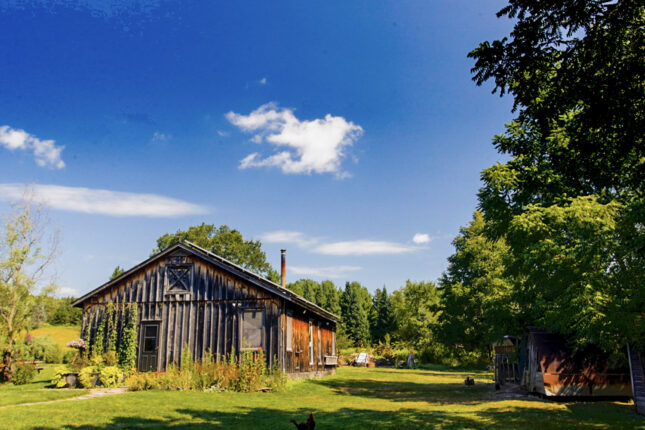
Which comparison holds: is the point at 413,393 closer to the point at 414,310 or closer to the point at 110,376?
the point at 110,376

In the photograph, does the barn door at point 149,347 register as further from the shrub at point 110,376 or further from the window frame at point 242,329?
the window frame at point 242,329

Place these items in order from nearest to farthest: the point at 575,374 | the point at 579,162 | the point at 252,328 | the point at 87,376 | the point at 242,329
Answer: the point at 579,162
the point at 575,374
the point at 87,376
the point at 242,329
the point at 252,328

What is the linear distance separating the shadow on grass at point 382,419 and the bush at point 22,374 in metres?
12.3

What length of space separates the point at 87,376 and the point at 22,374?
152 inches

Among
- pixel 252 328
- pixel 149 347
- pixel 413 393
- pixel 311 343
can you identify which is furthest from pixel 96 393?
pixel 413 393

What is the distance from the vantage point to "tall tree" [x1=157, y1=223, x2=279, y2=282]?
6272 centimetres

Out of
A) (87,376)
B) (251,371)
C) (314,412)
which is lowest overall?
(314,412)

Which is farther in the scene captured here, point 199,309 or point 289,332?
point 289,332

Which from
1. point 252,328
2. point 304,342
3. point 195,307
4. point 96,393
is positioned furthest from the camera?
point 304,342

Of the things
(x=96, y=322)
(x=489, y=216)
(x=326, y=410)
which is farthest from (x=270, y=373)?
(x=489, y=216)

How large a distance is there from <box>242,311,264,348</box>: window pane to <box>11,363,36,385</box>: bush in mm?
10135

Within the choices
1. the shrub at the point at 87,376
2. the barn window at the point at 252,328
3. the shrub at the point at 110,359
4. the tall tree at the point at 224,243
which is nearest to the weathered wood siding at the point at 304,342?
the barn window at the point at 252,328

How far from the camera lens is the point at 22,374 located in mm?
20406

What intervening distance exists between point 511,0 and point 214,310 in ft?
60.8
